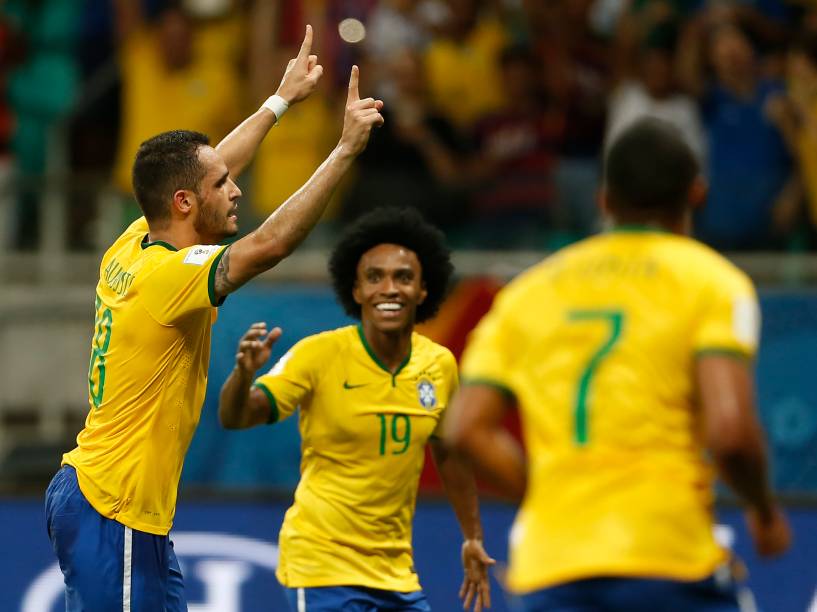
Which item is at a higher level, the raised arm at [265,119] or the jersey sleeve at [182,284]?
the raised arm at [265,119]

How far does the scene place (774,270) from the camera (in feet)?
28.8

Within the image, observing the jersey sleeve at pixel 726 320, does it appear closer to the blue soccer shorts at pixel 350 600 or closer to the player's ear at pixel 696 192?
the player's ear at pixel 696 192

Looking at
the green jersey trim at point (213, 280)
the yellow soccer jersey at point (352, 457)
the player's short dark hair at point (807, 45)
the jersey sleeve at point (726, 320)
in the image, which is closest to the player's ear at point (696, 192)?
the jersey sleeve at point (726, 320)

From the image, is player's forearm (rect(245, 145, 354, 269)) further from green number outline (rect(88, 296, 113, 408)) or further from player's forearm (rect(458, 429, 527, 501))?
player's forearm (rect(458, 429, 527, 501))

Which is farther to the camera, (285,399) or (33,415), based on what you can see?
(33,415)

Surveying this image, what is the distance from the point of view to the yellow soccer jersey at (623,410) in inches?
135

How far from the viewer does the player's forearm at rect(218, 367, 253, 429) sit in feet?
18.2

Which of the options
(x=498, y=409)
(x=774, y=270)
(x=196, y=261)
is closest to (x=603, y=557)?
(x=498, y=409)

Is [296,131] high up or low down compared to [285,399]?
up

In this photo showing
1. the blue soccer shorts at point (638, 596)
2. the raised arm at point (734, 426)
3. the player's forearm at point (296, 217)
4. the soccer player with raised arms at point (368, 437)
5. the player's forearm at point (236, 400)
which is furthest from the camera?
the soccer player with raised arms at point (368, 437)

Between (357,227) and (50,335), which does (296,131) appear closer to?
(50,335)

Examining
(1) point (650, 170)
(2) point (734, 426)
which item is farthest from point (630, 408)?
(1) point (650, 170)

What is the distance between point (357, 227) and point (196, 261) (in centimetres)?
148

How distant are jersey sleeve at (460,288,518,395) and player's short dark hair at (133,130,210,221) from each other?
1.81m
